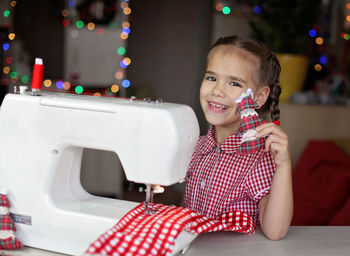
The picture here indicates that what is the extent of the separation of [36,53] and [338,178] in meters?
3.27

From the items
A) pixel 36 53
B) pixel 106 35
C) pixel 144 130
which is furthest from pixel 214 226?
pixel 36 53

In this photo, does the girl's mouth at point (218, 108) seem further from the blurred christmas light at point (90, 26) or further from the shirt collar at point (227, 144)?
the blurred christmas light at point (90, 26)

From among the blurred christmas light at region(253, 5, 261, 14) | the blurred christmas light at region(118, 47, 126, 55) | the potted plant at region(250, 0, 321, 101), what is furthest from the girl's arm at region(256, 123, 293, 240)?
the blurred christmas light at region(118, 47, 126, 55)

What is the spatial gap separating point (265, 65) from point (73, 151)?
669 millimetres

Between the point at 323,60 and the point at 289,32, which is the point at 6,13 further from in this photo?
the point at 323,60

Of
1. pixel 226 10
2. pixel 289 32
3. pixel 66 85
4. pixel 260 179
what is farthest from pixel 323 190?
pixel 66 85

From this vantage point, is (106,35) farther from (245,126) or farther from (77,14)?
(245,126)

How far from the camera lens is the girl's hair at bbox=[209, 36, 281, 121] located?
1.57 metres

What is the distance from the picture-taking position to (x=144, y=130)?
45.1 inches

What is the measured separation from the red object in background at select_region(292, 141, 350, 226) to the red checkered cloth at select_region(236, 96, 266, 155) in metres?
1.05

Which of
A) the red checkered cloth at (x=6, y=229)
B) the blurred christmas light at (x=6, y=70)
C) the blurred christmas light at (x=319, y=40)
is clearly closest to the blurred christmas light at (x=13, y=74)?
the blurred christmas light at (x=6, y=70)

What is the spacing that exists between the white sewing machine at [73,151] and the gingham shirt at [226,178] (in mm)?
323

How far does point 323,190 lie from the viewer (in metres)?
2.46

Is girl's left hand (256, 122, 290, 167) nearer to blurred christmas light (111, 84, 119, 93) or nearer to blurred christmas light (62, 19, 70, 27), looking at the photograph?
blurred christmas light (111, 84, 119, 93)
